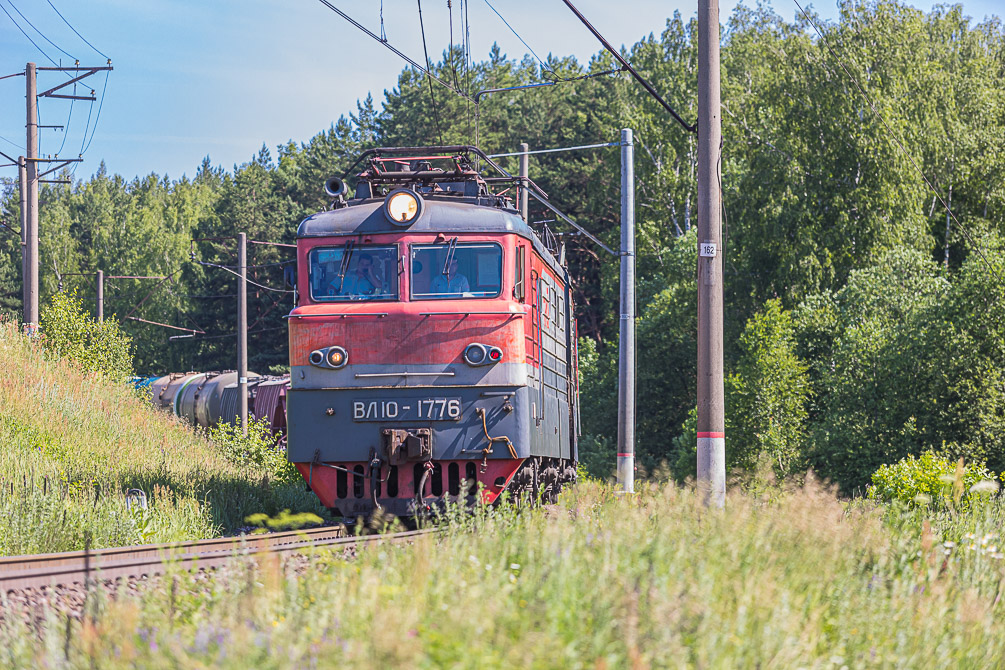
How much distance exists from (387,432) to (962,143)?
32.6 meters

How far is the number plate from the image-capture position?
38.2 ft

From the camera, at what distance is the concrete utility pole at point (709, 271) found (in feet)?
37.8

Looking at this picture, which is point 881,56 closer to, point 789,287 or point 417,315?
point 789,287

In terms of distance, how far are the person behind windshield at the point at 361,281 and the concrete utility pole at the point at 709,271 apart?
3519 mm

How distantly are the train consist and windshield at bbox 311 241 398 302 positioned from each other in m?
0.01

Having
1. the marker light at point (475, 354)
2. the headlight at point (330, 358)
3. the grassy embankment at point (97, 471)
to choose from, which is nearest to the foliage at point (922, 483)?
the marker light at point (475, 354)

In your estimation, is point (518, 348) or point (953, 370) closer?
point (518, 348)

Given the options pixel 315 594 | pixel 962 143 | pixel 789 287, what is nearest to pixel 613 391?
pixel 789 287

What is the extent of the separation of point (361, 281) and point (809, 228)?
88.5ft

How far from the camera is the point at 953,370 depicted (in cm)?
2689

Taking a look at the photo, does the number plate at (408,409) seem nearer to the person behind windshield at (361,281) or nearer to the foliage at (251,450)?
the person behind windshield at (361,281)

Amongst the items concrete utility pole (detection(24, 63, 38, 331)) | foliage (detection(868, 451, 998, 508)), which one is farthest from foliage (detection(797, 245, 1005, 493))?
concrete utility pole (detection(24, 63, 38, 331))

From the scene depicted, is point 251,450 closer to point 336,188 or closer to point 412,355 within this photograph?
point 336,188

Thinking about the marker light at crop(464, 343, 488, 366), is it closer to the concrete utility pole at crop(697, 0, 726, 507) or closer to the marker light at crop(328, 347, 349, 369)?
the marker light at crop(328, 347, 349, 369)
